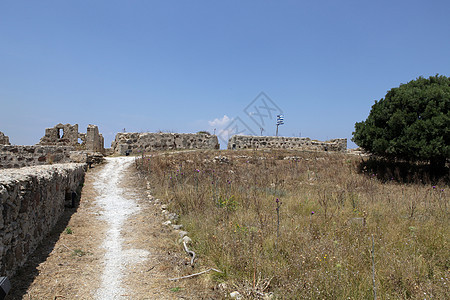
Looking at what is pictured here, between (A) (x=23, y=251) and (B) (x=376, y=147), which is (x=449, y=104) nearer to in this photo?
A: (B) (x=376, y=147)

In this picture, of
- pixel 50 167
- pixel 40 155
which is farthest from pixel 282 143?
pixel 50 167

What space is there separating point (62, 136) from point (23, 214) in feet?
63.8

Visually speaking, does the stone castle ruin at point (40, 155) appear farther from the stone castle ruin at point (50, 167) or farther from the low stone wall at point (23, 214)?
the low stone wall at point (23, 214)

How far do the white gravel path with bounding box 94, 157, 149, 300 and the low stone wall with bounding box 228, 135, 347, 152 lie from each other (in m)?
Result: 11.3

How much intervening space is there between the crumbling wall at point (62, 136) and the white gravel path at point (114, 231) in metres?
10.5

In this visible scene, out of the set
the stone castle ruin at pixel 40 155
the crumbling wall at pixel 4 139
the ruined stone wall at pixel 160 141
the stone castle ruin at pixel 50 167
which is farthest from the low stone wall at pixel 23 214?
the crumbling wall at pixel 4 139

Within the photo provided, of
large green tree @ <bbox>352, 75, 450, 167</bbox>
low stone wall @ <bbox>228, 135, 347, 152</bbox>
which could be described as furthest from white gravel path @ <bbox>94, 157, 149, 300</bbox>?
low stone wall @ <bbox>228, 135, 347, 152</bbox>

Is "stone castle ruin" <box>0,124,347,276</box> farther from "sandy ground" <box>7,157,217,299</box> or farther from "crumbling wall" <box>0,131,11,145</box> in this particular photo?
"sandy ground" <box>7,157,217,299</box>

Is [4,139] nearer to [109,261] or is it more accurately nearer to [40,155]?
[40,155]

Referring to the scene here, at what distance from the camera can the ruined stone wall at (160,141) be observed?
18500 millimetres

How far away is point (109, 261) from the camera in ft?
14.7

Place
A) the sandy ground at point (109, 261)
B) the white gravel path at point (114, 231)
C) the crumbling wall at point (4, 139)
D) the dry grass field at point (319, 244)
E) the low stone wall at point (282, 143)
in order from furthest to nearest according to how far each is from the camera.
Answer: the low stone wall at point (282, 143), the crumbling wall at point (4, 139), the white gravel path at point (114, 231), the sandy ground at point (109, 261), the dry grass field at point (319, 244)

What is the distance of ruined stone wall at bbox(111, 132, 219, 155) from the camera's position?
18500 millimetres

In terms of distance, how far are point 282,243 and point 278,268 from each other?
2.11 feet
